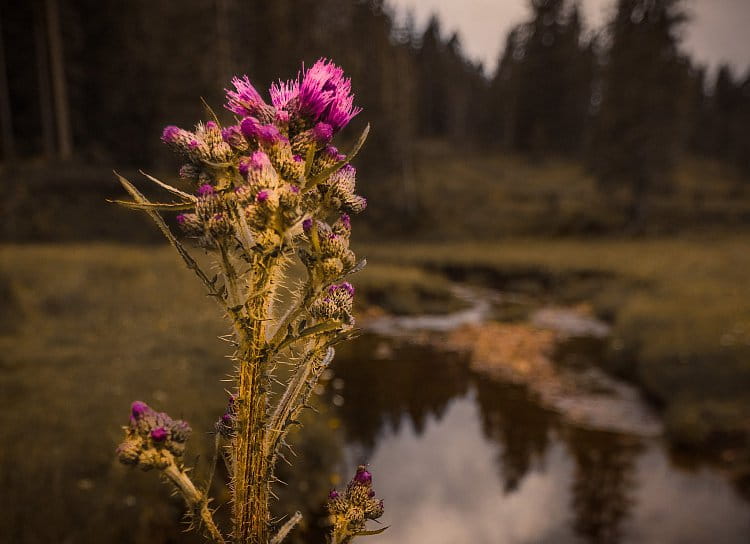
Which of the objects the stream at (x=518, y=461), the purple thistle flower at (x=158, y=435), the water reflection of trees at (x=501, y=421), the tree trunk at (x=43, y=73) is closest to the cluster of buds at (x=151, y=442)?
the purple thistle flower at (x=158, y=435)

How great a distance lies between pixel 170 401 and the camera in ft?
29.4

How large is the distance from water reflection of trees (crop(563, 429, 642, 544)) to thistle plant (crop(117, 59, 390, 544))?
27.4 feet

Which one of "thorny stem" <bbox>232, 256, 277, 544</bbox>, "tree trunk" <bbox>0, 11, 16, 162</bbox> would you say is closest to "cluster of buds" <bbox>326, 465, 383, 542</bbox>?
"thorny stem" <bbox>232, 256, 277, 544</bbox>

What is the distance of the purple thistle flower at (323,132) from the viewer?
1.37 m

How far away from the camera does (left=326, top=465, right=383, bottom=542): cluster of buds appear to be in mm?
1465

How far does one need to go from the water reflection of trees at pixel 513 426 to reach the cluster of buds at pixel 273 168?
9.38m

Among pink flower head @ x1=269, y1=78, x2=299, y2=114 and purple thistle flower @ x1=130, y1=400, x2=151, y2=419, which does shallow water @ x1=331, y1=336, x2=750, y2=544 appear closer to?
purple thistle flower @ x1=130, y1=400, x2=151, y2=419

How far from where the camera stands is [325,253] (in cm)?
136

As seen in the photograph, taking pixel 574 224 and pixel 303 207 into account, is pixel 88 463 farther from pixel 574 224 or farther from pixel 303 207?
pixel 574 224

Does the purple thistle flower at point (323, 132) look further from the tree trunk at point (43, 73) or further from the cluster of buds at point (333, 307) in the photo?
the tree trunk at point (43, 73)

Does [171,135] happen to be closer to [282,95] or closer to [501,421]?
[282,95]

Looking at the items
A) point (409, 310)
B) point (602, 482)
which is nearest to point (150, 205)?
point (602, 482)

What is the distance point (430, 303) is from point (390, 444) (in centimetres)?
1200

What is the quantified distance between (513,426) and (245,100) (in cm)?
1148
